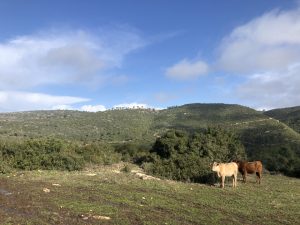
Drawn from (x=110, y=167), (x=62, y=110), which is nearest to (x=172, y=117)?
(x=62, y=110)

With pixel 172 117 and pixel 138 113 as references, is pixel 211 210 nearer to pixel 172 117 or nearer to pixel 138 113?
pixel 172 117

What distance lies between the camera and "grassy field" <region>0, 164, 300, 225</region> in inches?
580

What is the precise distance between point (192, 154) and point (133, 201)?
1341cm

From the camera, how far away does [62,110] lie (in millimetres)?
123812

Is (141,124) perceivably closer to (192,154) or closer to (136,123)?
(136,123)

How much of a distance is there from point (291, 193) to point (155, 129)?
228ft

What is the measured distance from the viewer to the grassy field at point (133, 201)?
48.4 feet

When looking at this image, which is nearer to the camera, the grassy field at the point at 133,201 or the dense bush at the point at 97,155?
the grassy field at the point at 133,201

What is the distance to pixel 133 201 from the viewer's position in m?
17.8

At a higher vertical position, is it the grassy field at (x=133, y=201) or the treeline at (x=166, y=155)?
the treeline at (x=166, y=155)

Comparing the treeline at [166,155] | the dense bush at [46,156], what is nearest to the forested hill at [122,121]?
the treeline at [166,155]

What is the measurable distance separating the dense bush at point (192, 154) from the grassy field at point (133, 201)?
7.68 ft

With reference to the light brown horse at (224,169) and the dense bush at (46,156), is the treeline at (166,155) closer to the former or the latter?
the dense bush at (46,156)

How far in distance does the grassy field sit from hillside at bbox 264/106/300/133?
5820cm
